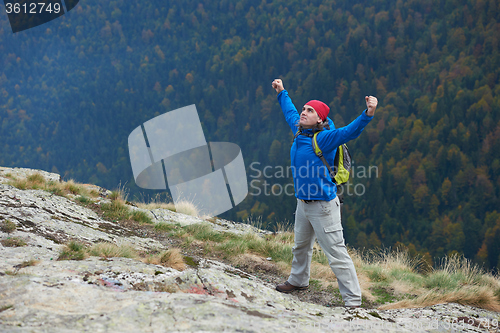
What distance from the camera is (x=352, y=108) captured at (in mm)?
141750

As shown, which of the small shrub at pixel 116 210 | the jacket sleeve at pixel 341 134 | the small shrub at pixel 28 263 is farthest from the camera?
the small shrub at pixel 116 210

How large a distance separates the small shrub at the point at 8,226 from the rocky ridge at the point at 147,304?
0.09 m

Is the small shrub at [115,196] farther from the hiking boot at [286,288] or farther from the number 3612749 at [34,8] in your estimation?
the number 3612749 at [34,8]

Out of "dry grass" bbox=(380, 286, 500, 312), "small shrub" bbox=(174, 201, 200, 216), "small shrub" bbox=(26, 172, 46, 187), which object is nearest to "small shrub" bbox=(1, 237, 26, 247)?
"dry grass" bbox=(380, 286, 500, 312)

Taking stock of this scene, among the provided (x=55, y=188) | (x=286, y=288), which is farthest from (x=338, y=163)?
(x=55, y=188)

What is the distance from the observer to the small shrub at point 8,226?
4.26m

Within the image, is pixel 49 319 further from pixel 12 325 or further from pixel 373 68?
pixel 373 68

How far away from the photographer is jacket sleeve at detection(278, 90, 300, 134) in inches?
180

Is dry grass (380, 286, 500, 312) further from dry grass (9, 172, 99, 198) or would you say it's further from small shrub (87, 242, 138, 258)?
dry grass (9, 172, 99, 198)

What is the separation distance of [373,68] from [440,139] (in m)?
54.9

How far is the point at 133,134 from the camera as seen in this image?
7.56m

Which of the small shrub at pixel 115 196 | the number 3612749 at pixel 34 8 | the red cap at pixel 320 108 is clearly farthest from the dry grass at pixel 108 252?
the number 3612749 at pixel 34 8

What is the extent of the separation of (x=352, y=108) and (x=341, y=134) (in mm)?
143909

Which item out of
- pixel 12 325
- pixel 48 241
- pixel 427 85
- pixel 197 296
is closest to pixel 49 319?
pixel 12 325
